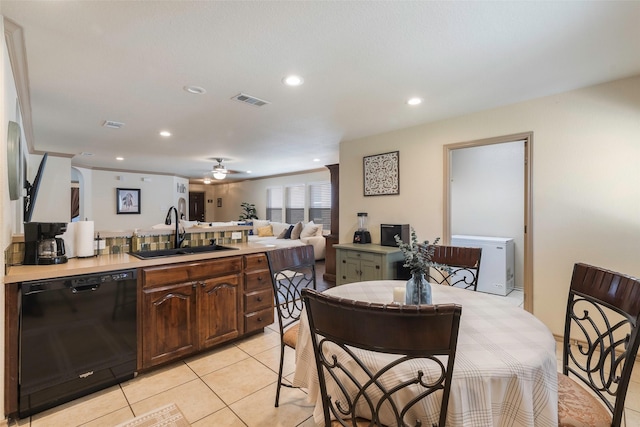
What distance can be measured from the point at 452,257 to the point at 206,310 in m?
2.06

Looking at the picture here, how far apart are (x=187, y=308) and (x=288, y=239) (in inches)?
212

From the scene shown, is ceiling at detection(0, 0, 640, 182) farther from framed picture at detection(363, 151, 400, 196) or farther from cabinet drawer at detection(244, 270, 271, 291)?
cabinet drawer at detection(244, 270, 271, 291)

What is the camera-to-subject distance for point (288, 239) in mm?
7805

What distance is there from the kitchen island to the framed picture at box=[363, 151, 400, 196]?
1985 millimetres

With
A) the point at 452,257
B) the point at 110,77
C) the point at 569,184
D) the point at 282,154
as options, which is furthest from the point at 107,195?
the point at 569,184

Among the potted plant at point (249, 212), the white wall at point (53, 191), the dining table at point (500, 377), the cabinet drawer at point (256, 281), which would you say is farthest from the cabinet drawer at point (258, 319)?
the potted plant at point (249, 212)

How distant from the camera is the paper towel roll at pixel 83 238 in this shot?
224cm

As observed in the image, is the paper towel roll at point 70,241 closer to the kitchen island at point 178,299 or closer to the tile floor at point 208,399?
the kitchen island at point 178,299

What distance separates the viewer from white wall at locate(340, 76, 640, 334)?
8.21ft

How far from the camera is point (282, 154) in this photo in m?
5.84

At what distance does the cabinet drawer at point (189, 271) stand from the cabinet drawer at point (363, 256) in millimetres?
1680

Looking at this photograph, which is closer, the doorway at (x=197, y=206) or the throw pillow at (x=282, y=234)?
the throw pillow at (x=282, y=234)

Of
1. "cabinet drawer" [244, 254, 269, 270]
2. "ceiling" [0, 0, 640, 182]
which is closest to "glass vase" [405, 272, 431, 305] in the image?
"ceiling" [0, 0, 640, 182]

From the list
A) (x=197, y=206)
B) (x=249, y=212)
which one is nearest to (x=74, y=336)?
(x=249, y=212)
